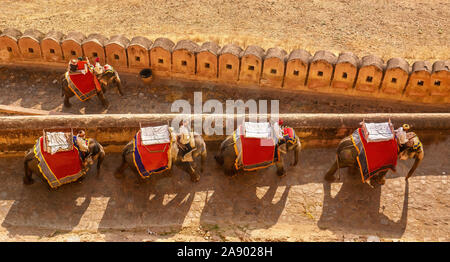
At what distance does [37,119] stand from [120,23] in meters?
6.58

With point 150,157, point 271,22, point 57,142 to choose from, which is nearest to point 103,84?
point 57,142

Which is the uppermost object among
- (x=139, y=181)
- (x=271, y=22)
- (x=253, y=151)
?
(x=271, y=22)

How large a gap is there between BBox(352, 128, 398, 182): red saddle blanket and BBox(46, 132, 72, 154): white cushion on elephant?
4.48 metres

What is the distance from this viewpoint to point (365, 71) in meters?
9.65

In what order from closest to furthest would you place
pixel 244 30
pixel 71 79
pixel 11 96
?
pixel 71 79 → pixel 11 96 → pixel 244 30

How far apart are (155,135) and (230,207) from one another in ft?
5.53

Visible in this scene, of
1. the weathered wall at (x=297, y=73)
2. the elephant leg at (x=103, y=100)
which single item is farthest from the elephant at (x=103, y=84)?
the weathered wall at (x=297, y=73)

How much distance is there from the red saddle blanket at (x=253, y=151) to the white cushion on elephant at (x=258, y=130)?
0.26 ft

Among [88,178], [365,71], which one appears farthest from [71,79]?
[365,71]

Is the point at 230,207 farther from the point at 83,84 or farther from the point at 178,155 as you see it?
the point at 83,84

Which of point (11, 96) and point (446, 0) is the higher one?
point (446, 0)

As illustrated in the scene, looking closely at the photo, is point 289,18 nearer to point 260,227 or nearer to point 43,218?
point 260,227

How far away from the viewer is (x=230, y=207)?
7.30 meters

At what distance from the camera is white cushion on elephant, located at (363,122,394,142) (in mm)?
6898
